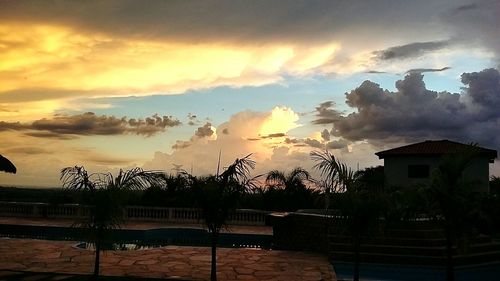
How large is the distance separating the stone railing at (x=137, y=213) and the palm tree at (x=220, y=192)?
13.5 metres

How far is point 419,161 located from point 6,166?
23868mm

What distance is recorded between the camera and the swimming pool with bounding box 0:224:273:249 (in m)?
20.1

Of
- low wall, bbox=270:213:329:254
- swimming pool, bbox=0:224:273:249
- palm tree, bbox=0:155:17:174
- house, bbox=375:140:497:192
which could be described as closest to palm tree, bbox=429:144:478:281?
low wall, bbox=270:213:329:254

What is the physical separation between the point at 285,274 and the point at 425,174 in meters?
21.3

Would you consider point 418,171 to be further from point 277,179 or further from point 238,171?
point 238,171

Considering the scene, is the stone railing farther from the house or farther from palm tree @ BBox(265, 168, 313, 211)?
the house

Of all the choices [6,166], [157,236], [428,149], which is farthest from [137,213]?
[428,149]

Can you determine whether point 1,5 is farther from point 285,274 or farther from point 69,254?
point 285,274

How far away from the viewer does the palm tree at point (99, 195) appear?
439 inches

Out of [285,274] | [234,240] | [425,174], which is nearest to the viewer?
[285,274]

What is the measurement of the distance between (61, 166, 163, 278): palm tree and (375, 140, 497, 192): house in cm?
2199

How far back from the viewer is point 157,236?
2241 cm

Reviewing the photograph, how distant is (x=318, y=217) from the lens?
1708 cm

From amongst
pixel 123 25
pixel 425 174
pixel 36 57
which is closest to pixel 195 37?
pixel 123 25
